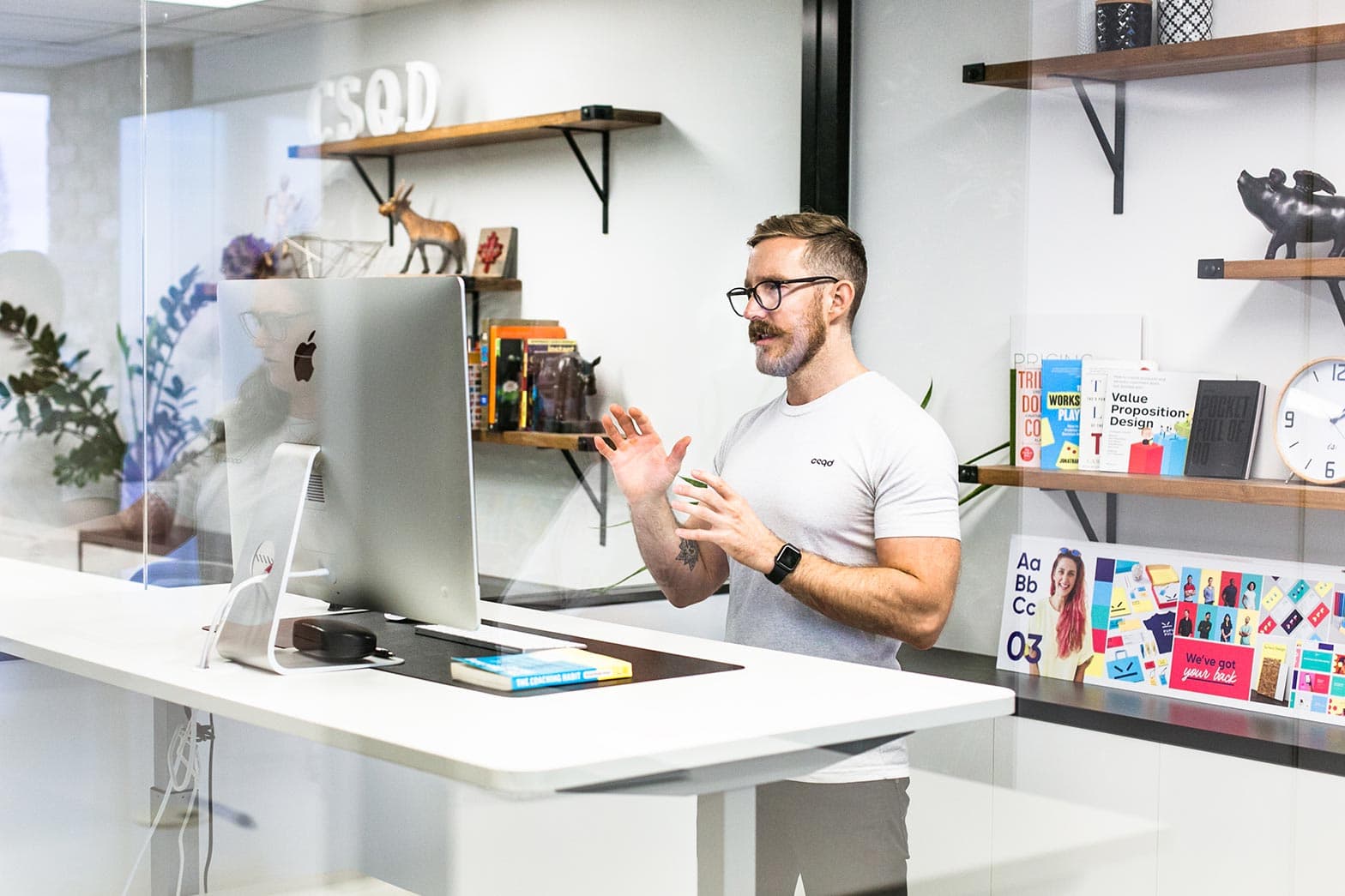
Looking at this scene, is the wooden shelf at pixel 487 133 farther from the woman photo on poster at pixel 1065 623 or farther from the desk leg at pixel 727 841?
the woman photo on poster at pixel 1065 623

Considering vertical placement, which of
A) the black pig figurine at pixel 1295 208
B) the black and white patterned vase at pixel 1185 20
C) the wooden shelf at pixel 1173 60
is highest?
the black and white patterned vase at pixel 1185 20

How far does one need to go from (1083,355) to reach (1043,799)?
762 mm

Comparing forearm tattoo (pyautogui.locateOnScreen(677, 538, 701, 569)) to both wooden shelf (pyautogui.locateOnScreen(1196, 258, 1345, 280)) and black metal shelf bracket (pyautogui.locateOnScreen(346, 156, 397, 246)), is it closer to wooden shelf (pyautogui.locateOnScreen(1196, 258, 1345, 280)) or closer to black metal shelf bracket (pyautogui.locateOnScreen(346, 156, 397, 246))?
black metal shelf bracket (pyautogui.locateOnScreen(346, 156, 397, 246))

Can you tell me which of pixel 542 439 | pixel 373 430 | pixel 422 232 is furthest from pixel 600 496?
pixel 373 430

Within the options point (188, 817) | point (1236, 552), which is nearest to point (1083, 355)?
point (1236, 552)

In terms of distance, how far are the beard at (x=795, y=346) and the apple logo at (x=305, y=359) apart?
0.74 meters

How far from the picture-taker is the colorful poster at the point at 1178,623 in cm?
223

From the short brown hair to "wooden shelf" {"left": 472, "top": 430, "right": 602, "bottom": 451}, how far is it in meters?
0.89

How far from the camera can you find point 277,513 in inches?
69.3

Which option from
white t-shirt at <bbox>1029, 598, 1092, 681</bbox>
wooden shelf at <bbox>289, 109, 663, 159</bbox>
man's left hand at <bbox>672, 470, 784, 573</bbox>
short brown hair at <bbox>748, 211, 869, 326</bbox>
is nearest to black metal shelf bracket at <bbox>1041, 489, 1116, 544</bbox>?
white t-shirt at <bbox>1029, 598, 1092, 681</bbox>

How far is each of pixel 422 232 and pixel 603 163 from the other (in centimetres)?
58

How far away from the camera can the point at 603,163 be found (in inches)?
125

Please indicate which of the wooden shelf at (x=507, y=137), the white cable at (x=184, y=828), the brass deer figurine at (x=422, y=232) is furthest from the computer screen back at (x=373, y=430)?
the brass deer figurine at (x=422, y=232)

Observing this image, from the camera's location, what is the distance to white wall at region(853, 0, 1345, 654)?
230cm
